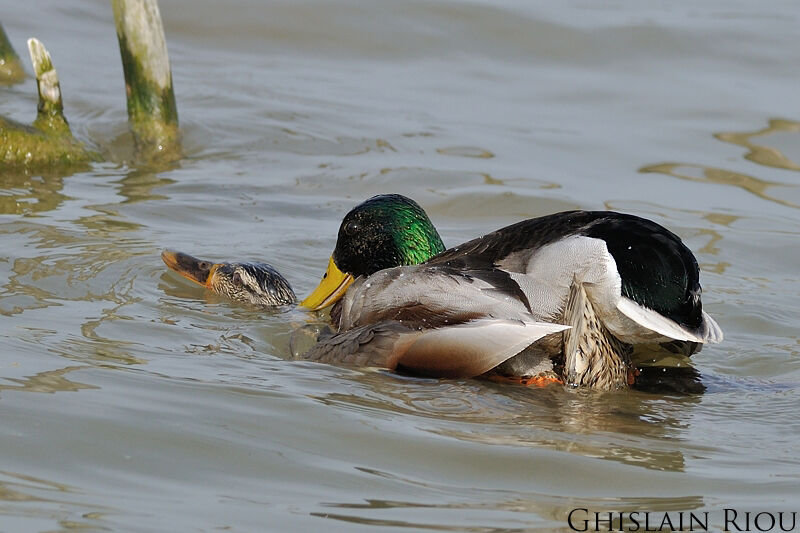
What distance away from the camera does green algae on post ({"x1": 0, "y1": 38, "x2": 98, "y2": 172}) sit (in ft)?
28.2

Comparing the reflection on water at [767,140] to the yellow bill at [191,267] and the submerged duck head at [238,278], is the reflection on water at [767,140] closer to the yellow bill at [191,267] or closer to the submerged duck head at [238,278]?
the submerged duck head at [238,278]

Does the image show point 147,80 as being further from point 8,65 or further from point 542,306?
point 542,306

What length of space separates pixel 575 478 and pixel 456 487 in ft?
1.28

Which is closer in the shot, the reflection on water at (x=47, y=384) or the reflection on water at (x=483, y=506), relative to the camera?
the reflection on water at (x=483, y=506)

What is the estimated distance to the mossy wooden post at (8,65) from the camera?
10391 millimetres

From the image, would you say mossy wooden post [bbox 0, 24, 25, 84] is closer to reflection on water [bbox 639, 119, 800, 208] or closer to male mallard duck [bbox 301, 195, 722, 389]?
reflection on water [bbox 639, 119, 800, 208]

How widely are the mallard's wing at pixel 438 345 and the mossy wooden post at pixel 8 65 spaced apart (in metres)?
6.12

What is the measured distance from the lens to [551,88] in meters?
11.1

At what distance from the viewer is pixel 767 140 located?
Answer: 9945 millimetres

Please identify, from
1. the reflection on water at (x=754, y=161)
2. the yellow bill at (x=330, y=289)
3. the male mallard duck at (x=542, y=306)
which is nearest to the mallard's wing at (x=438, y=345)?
the male mallard duck at (x=542, y=306)

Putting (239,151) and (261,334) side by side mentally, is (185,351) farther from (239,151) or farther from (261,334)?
(239,151)

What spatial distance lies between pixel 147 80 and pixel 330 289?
138 inches

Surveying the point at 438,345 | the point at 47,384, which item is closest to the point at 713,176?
the point at 438,345

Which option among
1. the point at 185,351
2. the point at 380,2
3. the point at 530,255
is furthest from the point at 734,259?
the point at 380,2
